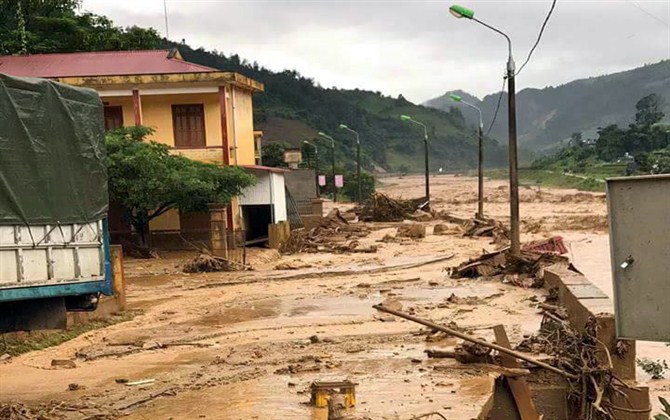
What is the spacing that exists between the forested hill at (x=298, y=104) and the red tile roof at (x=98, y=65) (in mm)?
4446

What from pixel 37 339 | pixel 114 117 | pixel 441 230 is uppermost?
pixel 114 117

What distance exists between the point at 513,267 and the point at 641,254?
12931 mm

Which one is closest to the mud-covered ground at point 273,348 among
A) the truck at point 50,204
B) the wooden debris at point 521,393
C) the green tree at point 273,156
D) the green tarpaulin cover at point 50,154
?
the wooden debris at point 521,393

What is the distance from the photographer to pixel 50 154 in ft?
22.6

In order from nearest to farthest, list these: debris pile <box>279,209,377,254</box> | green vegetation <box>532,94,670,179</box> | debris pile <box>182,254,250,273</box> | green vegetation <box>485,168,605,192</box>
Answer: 1. debris pile <box>182,254,250,273</box>
2. debris pile <box>279,209,377,254</box>
3. green vegetation <box>532,94,670,179</box>
4. green vegetation <box>485,168,605,192</box>

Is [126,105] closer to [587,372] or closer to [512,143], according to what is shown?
[512,143]

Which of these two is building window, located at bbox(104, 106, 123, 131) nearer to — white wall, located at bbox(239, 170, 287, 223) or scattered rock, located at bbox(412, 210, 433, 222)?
white wall, located at bbox(239, 170, 287, 223)

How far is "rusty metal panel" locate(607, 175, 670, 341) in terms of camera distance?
3752mm

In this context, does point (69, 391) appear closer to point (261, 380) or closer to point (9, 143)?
point (261, 380)

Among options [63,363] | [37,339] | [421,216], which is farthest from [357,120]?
[63,363]

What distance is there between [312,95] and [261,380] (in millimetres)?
115882

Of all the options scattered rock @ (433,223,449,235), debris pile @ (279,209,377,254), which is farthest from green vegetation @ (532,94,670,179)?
debris pile @ (279,209,377,254)

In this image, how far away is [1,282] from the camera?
20.1 ft

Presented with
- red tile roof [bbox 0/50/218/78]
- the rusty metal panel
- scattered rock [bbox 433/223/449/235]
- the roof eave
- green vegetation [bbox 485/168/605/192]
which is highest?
red tile roof [bbox 0/50/218/78]
